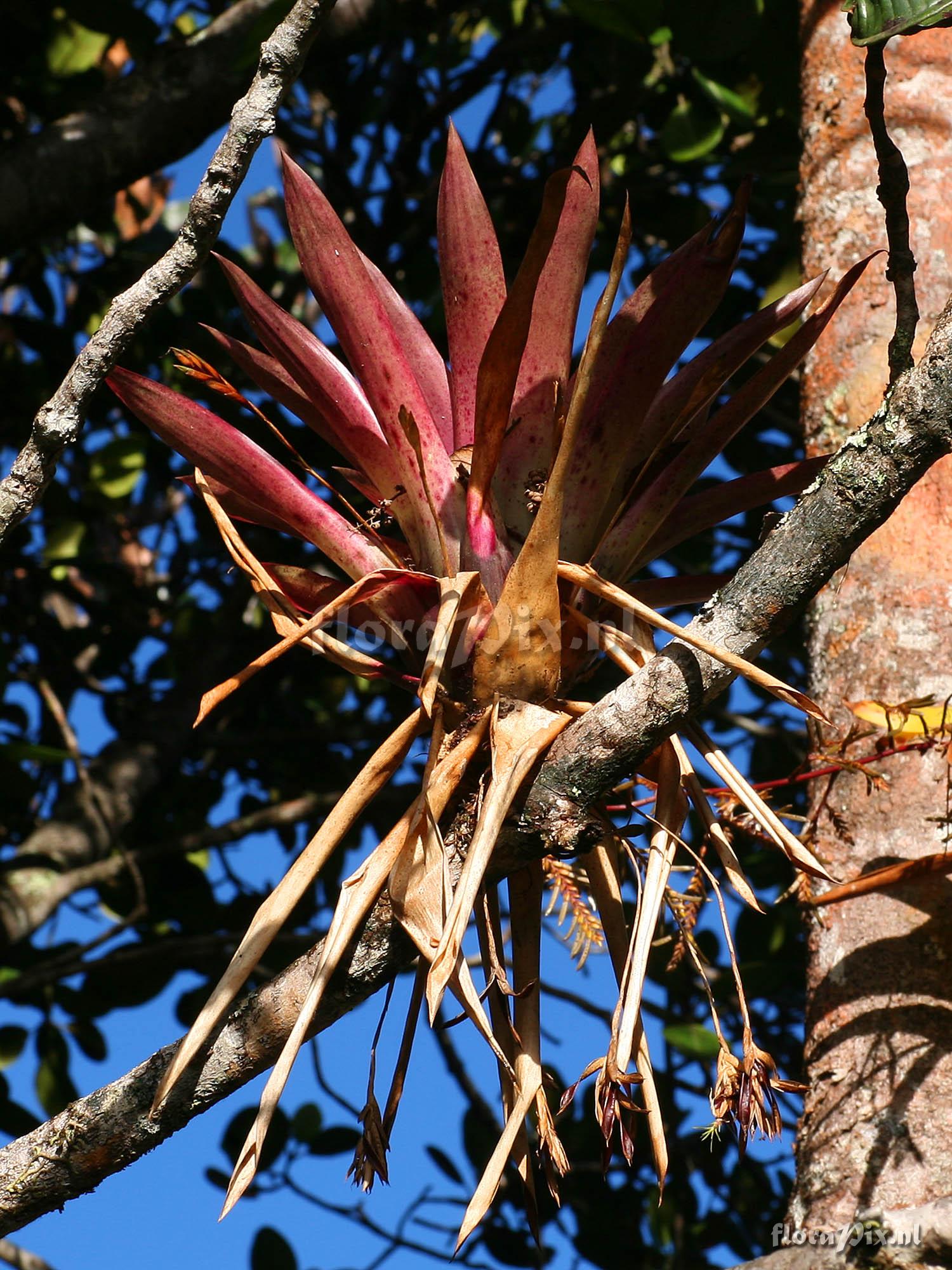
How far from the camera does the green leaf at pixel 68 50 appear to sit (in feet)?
→ 8.87

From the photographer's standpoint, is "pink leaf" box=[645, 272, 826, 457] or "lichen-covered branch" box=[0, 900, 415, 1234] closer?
"lichen-covered branch" box=[0, 900, 415, 1234]

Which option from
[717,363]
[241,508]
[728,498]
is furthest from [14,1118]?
[717,363]

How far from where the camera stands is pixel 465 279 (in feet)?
3.54

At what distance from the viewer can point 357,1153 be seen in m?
0.91

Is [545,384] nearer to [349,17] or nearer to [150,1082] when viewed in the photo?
[150,1082]

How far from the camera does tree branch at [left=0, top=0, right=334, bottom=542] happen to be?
0.99 metres

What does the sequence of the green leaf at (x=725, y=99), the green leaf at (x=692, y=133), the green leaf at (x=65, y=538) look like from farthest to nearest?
the green leaf at (x=65, y=538) < the green leaf at (x=692, y=133) < the green leaf at (x=725, y=99)

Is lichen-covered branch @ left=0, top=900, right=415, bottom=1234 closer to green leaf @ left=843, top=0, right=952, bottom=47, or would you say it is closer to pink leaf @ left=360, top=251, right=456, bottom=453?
pink leaf @ left=360, top=251, right=456, bottom=453

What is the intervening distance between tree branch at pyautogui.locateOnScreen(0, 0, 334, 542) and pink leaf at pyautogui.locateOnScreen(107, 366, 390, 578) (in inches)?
2.4

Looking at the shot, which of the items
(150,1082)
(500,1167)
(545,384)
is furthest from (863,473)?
(150,1082)

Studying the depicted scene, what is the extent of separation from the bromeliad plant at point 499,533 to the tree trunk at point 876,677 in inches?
7.9

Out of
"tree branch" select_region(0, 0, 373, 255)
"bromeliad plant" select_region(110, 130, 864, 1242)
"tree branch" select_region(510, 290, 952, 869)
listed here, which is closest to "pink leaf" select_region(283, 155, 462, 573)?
"bromeliad plant" select_region(110, 130, 864, 1242)

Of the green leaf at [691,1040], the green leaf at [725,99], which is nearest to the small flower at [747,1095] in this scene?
the green leaf at [691,1040]

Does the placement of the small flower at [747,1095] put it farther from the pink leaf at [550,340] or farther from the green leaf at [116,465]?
the green leaf at [116,465]
